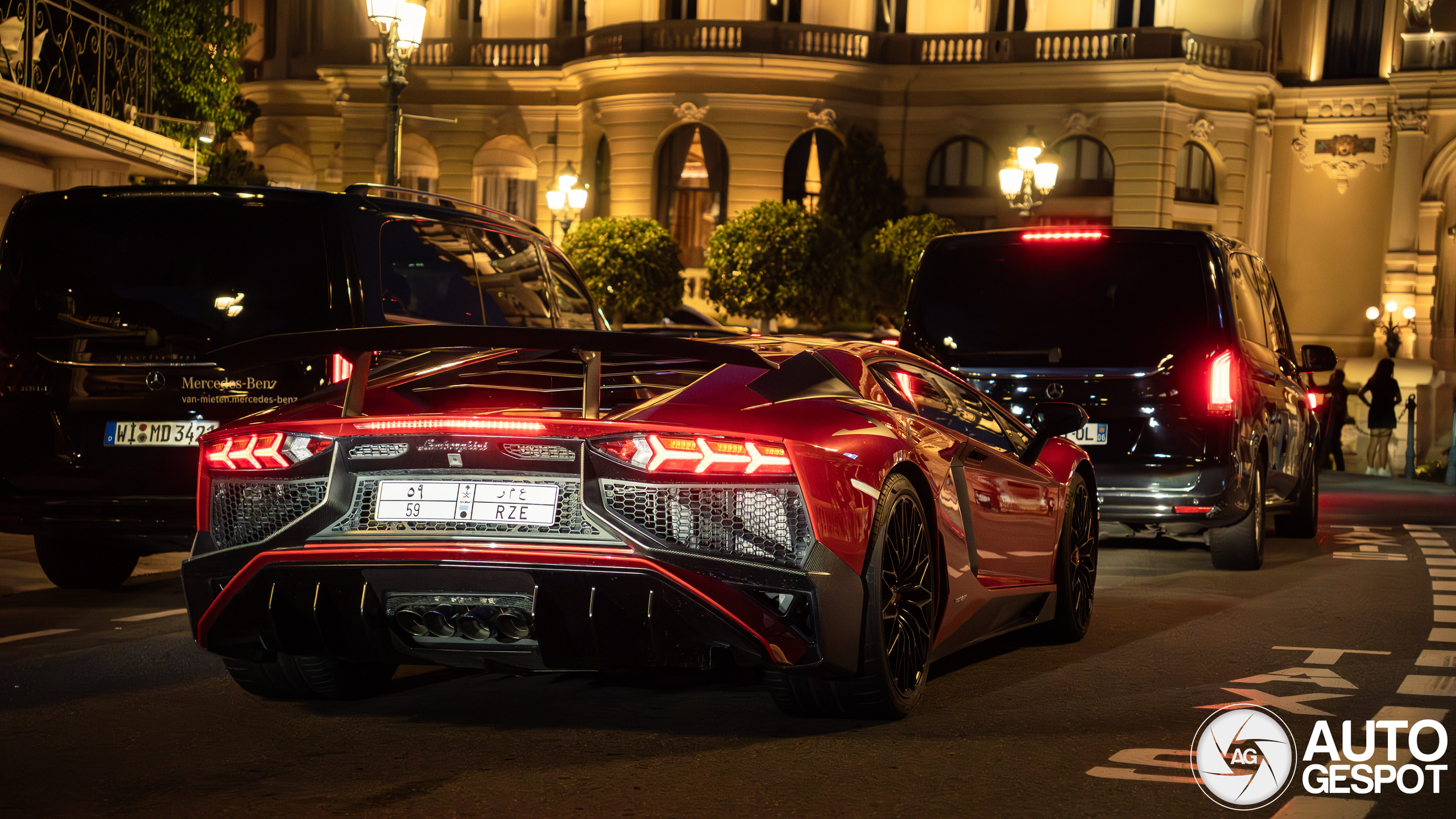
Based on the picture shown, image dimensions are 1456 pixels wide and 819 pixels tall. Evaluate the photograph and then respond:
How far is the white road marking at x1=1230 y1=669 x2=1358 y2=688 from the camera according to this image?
252 inches

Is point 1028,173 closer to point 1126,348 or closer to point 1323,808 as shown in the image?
point 1126,348

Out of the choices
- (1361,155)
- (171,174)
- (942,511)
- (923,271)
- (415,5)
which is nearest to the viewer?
(942,511)

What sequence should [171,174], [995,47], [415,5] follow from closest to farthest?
[415,5]
[171,174]
[995,47]

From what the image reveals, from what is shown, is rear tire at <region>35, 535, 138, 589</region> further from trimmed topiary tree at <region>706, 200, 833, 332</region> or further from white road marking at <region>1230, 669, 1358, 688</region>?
trimmed topiary tree at <region>706, 200, 833, 332</region>

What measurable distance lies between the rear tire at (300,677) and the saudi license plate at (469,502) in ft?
2.91

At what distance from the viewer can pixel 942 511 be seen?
19.1 feet

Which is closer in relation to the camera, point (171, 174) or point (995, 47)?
point (171, 174)

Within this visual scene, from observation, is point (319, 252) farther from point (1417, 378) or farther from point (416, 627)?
point (1417, 378)

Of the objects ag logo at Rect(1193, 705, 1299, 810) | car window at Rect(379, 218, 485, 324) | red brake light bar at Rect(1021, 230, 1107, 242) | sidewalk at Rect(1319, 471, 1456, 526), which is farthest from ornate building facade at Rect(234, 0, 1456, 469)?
ag logo at Rect(1193, 705, 1299, 810)

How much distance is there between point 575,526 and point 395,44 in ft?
42.1

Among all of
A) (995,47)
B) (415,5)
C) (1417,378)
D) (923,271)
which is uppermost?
(995,47)

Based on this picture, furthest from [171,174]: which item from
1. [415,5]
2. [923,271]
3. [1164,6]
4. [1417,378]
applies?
[1417,378]

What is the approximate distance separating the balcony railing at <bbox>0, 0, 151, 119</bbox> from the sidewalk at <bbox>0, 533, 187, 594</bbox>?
651cm

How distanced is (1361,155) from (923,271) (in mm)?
43183
